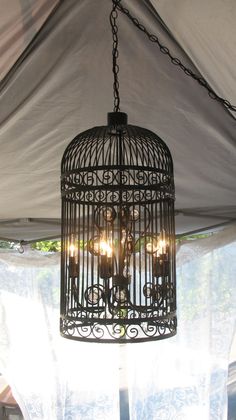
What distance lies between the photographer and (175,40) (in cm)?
171

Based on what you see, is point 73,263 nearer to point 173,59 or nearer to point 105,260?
point 105,260

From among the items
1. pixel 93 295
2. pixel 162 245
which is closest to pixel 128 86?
pixel 162 245

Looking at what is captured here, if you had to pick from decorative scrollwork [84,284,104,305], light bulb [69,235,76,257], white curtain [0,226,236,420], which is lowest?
white curtain [0,226,236,420]

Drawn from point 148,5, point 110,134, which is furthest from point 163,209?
point 148,5

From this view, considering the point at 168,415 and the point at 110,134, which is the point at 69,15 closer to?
the point at 110,134

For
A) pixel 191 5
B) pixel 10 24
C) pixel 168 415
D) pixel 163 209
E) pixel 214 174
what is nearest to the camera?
pixel 191 5

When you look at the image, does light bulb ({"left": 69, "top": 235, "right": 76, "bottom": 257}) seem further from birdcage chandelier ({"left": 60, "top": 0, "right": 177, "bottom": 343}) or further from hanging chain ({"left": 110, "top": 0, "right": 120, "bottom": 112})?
hanging chain ({"left": 110, "top": 0, "right": 120, "bottom": 112})

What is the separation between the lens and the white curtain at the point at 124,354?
9.93 feet

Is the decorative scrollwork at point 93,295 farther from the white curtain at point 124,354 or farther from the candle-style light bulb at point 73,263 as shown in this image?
the white curtain at point 124,354

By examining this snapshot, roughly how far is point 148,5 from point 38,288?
211 centimetres

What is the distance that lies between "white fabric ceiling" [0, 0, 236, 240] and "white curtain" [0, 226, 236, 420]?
85 cm

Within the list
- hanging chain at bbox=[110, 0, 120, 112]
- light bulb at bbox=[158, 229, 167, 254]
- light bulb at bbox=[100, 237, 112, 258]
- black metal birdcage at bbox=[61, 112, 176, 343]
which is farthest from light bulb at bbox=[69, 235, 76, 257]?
hanging chain at bbox=[110, 0, 120, 112]

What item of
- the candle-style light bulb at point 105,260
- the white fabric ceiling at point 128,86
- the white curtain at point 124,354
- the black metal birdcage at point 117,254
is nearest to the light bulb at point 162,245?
the black metal birdcage at point 117,254

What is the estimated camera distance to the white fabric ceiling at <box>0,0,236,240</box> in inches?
62.6
